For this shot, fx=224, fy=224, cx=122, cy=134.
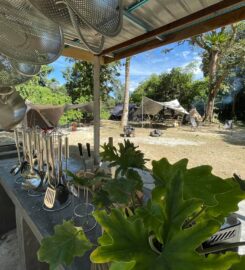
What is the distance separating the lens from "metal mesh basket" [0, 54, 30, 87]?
1.39 metres

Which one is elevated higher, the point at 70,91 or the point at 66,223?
the point at 70,91

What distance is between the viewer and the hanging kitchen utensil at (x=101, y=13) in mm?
576

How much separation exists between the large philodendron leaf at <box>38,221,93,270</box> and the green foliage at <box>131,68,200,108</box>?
46.0ft

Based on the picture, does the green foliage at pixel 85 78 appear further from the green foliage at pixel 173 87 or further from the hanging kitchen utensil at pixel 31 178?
the hanging kitchen utensil at pixel 31 178

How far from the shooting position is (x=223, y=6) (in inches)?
54.2

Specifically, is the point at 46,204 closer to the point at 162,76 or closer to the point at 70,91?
the point at 70,91

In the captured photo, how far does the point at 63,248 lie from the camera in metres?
0.55

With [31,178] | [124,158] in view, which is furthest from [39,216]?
[124,158]

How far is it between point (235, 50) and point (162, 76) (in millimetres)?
4798

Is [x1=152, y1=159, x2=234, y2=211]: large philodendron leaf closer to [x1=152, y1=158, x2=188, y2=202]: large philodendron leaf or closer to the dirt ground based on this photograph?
[x1=152, y1=158, x2=188, y2=202]: large philodendron leaf

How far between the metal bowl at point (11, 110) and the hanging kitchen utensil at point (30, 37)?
0.89 metres

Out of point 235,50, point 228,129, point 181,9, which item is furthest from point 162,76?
point 181,9

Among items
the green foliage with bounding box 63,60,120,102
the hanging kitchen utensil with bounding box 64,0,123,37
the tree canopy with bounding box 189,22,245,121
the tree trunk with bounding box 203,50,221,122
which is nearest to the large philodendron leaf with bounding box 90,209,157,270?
the hanging kitchen utensil with bounding box 64,0,123,37

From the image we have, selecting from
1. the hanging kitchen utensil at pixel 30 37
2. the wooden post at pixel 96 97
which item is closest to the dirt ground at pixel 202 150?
the wooden post at pixel 96 97
